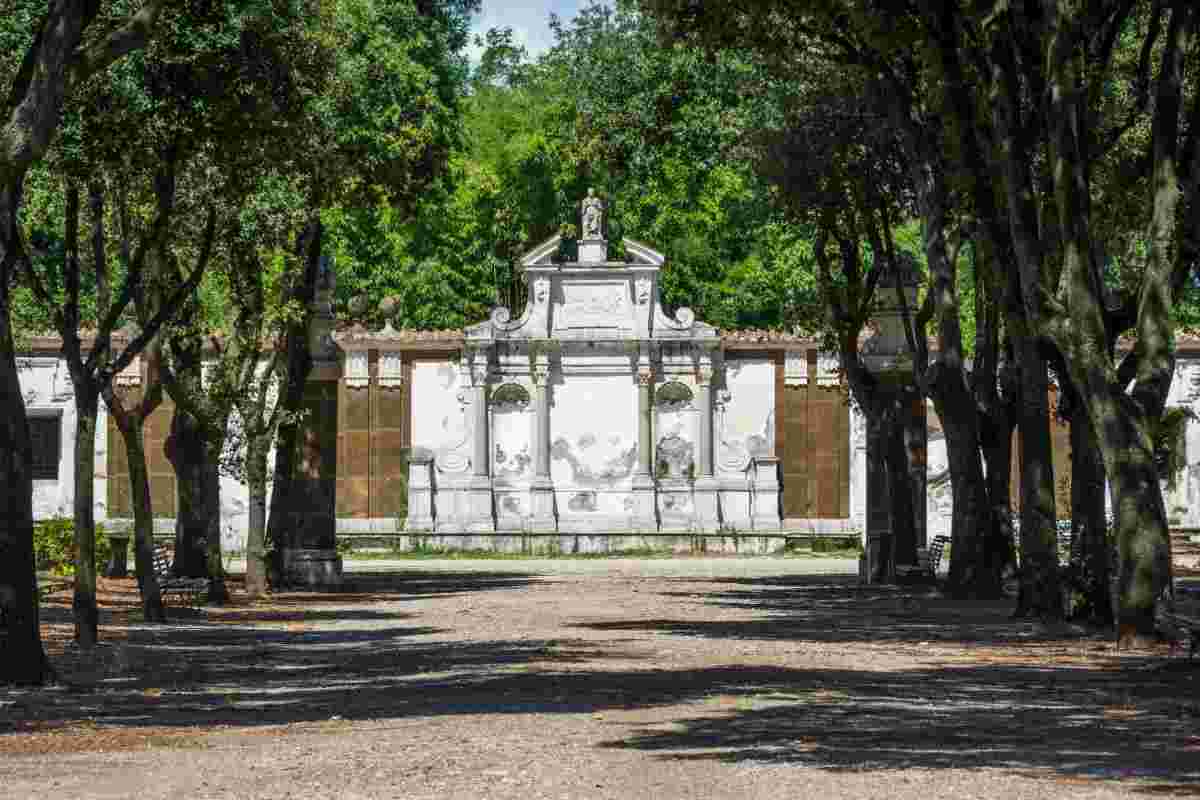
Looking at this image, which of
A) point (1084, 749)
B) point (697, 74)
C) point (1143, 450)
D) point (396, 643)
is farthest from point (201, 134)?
point (697, 74)

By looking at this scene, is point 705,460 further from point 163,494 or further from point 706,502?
point 163,494

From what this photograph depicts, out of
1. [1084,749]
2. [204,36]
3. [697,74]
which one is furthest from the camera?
[697,74]

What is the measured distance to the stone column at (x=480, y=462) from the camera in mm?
48625

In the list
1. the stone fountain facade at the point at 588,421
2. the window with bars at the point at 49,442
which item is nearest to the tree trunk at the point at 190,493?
the stone fountain facade at the point at 588,421

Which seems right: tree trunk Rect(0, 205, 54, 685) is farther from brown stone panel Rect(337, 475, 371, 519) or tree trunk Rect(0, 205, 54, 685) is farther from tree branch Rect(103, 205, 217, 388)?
brown stone panel Rect(337, 475, 371, 519)

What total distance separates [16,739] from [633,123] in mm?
22084

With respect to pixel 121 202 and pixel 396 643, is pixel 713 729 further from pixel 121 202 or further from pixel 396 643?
pixel 121 202

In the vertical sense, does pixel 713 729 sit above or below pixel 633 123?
below

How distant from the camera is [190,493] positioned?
99.7ft

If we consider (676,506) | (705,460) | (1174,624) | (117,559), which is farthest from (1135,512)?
(676,506)

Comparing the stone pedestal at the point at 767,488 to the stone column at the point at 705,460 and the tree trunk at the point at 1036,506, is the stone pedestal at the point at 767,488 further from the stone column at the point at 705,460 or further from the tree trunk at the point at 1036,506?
the tree trunk at the point at 1036,506

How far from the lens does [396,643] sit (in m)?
20.6

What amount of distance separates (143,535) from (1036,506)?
9127 millimetres

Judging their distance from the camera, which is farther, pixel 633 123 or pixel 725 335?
pixel 725 335
